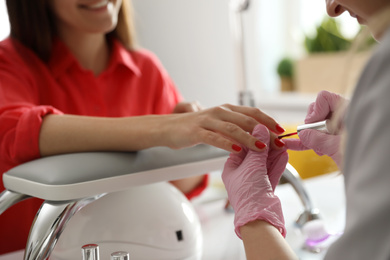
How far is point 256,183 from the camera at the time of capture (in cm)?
67

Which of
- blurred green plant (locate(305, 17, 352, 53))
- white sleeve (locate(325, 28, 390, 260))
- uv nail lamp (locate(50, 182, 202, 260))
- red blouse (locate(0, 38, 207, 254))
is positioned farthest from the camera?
blurred green plant (locate(305, 17, 352, 53))

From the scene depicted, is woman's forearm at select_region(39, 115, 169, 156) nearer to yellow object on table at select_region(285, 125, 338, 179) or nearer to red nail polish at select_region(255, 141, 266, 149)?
red nail polish at select_region(255, 141, 266, 149)

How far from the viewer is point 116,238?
2.72ft

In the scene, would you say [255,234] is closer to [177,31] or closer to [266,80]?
[177,31]

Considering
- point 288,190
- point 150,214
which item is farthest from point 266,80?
point 150,214

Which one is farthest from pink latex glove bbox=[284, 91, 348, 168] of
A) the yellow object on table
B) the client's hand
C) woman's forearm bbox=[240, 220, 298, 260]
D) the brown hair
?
the yellow object on table

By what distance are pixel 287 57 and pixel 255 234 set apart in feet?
8.26

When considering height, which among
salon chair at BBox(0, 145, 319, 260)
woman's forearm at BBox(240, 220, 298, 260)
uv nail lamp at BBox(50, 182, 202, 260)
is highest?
woman's forearm at BBox(240, 220, 298, 260)

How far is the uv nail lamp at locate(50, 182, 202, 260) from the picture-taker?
827mm

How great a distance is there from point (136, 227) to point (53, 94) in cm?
55

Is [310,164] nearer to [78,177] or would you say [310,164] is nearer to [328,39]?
[328,39]

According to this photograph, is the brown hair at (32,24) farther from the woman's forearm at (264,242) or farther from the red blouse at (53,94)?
the woman's forearm at (264,242)

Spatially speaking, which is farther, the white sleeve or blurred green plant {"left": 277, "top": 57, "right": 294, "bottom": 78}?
blurred green plant {"left": 277, "top": 57, "right": 294, "bottom": 78}

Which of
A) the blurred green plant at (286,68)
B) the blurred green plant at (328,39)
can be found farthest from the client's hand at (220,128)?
the blurred green plant at (286,68)
